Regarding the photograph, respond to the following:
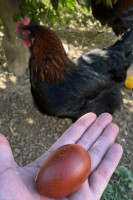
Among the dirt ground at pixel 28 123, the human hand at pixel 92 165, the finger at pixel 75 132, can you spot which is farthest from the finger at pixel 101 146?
the dirt ground at pixel 28 123

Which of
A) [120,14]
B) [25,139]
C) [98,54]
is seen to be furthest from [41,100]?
[120,14]

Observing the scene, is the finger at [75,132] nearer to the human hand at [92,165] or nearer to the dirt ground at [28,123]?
the human hand at [92,165]

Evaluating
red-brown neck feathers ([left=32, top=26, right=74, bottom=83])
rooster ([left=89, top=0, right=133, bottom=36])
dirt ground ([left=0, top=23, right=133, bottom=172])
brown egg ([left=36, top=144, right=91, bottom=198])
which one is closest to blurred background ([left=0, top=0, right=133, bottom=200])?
dirt ground ([left=0, top=23, right=133, bottom=172])

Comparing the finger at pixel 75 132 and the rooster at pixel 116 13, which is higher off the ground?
the rooster at pixel 116 13

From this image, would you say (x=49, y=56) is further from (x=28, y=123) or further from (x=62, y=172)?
(x=62, y=172)

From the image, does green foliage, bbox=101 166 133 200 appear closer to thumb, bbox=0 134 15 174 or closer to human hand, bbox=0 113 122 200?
human hand, bbox=0 113 122 200

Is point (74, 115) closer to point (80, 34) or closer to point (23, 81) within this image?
point (23, 81)
